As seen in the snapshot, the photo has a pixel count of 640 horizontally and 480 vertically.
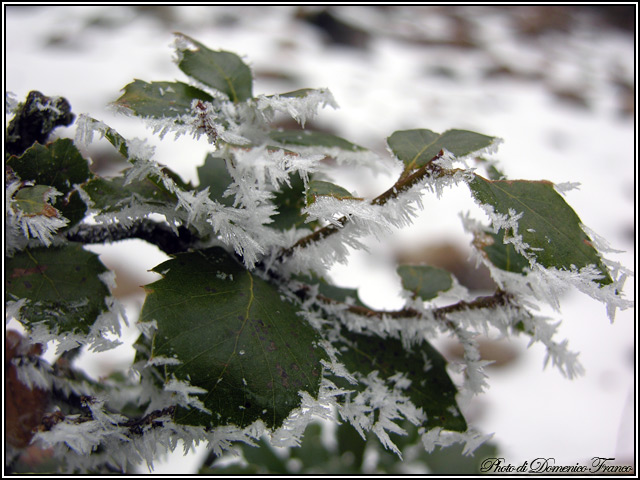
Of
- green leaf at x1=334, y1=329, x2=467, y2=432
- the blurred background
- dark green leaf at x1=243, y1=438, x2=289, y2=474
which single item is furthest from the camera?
the blurred background

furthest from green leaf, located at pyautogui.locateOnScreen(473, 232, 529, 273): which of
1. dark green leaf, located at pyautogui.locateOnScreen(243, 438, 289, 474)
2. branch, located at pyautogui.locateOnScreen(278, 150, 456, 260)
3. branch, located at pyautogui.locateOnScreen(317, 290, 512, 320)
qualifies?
dark green leaf, located at pyautogui.locateOnScreen(243, 438, 289, 474)

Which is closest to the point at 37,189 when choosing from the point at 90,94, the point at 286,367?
the point at 286,367

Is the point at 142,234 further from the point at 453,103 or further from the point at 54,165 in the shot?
the point at 453,103

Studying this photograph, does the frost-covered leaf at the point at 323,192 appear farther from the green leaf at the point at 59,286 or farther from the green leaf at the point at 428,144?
the green leaf at the point at 59,286

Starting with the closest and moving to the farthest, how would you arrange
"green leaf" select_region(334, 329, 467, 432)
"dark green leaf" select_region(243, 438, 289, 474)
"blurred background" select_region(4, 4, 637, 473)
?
"green leaf" select_region(334, 329, 467, 432), "dark green leaf" select_region(243, 438, 289, 474), "blurred background" select_region(4, 4, 637, 473)

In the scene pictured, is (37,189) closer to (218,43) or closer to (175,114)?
(175,114)

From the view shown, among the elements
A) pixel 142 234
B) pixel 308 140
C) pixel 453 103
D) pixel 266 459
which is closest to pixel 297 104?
pixel 308 140

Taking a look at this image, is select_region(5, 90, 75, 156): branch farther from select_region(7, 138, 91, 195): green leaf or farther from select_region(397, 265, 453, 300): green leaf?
select_region(397, 265, 453, 300): green leaf
